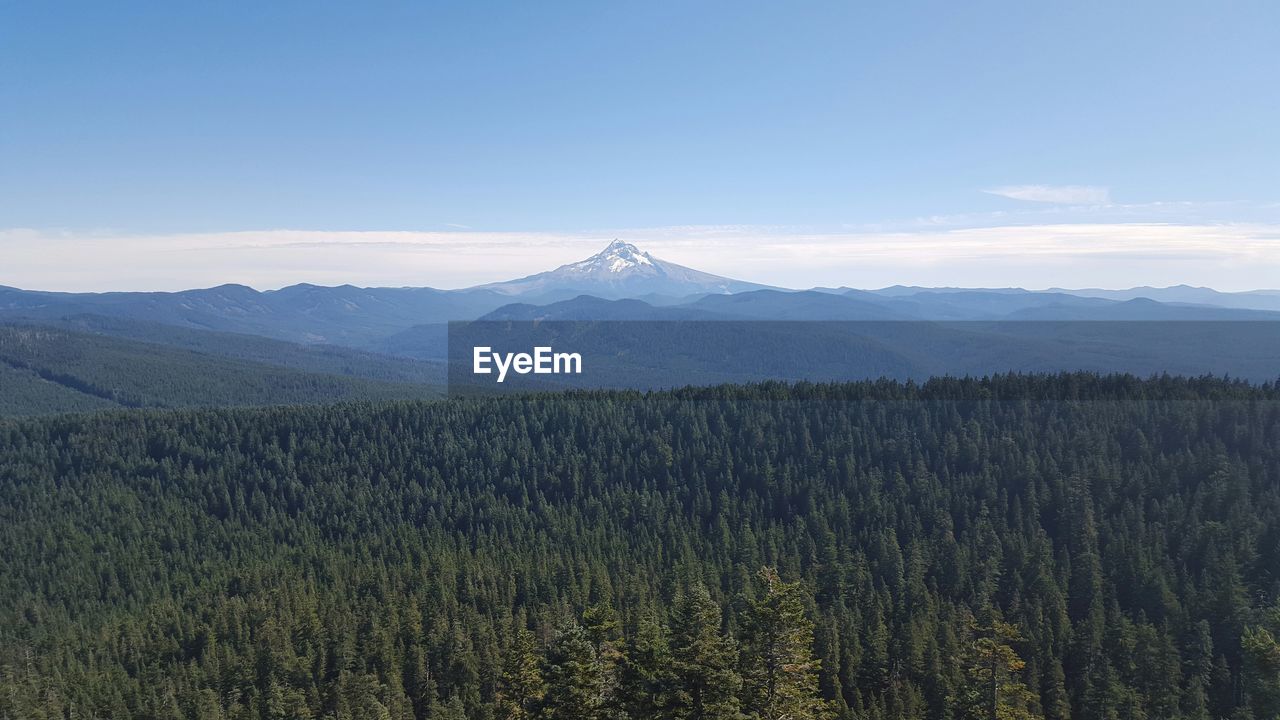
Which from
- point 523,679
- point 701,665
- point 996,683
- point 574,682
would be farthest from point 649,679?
point 996,683

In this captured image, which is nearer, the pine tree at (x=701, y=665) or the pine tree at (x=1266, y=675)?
the pine tree at (x=701, y=665)

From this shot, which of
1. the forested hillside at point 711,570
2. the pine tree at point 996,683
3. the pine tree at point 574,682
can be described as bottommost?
the forested hillside at point 711,570

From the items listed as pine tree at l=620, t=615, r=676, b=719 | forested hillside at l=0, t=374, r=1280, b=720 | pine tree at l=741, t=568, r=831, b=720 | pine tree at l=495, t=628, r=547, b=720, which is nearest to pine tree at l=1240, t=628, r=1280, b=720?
forested hillside at l=0, t=374, r=1280, b=720

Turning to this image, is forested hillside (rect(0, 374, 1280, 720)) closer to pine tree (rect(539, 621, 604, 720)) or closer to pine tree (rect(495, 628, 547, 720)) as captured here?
pine tree (rect(539, 621, 604, 720))

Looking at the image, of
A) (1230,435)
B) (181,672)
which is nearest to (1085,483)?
(1230,435)

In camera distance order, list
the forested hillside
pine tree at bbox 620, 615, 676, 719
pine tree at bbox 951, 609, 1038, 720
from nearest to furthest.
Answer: pine tree at bbox 620, 615, 676, 719 < pine tree at bbox 951, 609, 1038, 720 < the forested hillside

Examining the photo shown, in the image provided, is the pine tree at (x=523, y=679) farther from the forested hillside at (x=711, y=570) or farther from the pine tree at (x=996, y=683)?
the pine tree at (x=996, y=683)

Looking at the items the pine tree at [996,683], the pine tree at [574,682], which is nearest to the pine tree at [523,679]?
the pine tree at [574,682]
